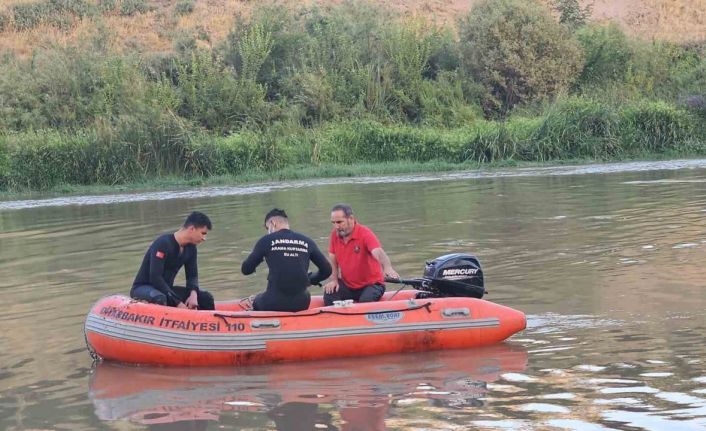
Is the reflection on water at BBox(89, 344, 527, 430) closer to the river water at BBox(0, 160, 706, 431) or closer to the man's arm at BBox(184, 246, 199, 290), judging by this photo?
the river water at BBox(0, 160, 706, 431)

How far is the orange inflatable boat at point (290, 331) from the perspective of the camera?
352 inches

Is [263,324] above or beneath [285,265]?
beneath

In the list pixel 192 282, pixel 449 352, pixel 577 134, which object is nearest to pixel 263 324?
pixel 192 282

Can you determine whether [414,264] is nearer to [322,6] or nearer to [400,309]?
[400,309]

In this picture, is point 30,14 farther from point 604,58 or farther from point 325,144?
point 604,58

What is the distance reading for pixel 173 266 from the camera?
955 cm

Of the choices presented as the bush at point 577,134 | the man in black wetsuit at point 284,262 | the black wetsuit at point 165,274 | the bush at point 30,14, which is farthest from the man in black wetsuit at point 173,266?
the bush at point 30,14

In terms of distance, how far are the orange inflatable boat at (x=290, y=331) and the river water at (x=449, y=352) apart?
14 cm

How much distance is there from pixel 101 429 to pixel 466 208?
12.6 metres

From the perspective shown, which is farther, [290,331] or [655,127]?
[655,127]

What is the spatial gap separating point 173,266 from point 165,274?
0.40 feet

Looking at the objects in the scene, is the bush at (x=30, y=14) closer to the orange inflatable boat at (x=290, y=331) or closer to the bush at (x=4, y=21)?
the bush at (x=4, y=21)

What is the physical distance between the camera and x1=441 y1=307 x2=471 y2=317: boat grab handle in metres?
9.22

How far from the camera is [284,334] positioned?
8.95 m
